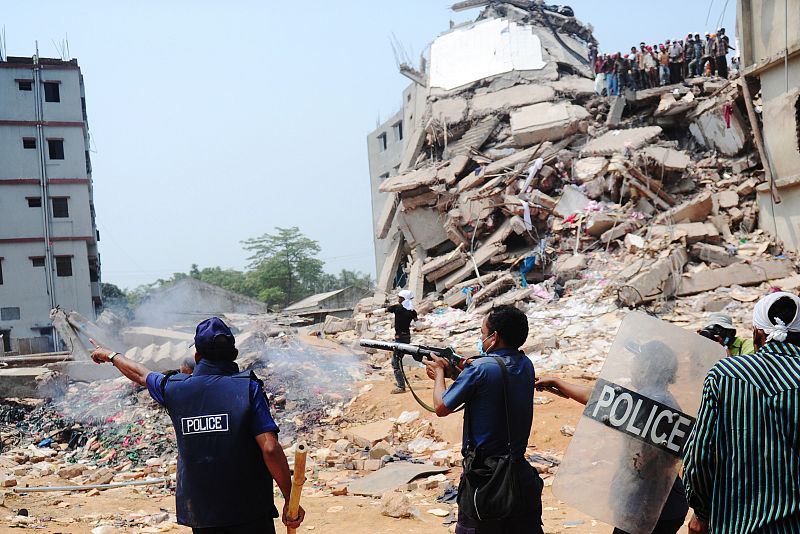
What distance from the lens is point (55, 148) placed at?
30.9 meters

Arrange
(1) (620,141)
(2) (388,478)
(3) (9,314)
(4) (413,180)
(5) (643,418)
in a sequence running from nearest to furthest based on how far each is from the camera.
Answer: (5) (643,418)
(2) (388,478)
(1) (620,141)
(4) (413,180)
(3) (9,314)

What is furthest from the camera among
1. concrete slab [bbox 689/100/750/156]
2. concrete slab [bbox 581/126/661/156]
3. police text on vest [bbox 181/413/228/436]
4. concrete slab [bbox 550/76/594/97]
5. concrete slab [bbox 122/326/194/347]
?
concrete slab [bbox 550/76/594/97]

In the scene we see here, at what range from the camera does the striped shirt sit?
1.89 meters

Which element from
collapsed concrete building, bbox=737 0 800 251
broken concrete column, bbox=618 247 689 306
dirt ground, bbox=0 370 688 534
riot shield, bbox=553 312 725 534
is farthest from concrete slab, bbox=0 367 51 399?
collapsed concrete building, bbox=737 0 800 251

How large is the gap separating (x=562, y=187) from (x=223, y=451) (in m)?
14.8

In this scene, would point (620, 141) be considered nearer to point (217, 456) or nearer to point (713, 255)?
point (713, 255)

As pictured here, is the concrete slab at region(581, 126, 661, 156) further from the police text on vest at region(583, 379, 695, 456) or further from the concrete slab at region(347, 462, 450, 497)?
the police text on vest at region(583, 379, 695, 456)

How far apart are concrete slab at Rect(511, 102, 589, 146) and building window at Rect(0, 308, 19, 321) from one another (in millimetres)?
21747

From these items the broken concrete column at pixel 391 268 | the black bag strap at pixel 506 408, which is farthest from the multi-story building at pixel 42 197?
the black bag strap at pixel 506 408

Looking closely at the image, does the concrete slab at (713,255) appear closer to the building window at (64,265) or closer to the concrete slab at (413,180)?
the concrete slab at (413,180)

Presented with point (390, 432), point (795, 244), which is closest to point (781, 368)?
point (390, 432)

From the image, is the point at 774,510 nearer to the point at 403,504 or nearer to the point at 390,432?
the point at 403,504

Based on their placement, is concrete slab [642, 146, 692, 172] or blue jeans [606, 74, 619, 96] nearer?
concrete slab [642, 146, 692, 172]

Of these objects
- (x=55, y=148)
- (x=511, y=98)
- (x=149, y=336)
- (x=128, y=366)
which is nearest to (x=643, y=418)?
(x=128, y=366)
